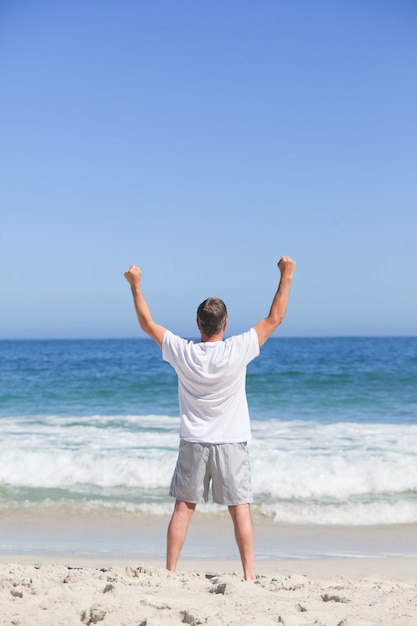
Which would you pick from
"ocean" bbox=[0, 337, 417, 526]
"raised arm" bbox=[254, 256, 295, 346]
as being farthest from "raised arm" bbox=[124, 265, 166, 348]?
"ocean" bbox=[0, 337, 417, 526]

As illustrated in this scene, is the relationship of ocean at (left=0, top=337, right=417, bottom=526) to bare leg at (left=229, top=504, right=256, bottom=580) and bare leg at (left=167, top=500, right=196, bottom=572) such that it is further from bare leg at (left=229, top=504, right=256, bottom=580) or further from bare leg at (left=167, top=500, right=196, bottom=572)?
bare leg at (left=167, top=500, right=196, bottom=572)

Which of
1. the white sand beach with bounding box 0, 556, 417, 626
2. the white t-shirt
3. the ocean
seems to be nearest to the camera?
the white sand beach with bounding box 0, 556, 417, 626

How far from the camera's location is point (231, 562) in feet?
18.0

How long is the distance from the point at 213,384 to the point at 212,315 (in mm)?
382

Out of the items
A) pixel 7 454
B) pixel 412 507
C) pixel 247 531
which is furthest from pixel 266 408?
pixel 247 531

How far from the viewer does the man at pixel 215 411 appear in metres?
3.85

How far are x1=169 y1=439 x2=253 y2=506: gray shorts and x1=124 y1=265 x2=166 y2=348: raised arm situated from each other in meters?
0.63

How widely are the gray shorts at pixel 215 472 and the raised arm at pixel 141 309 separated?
0.63 m

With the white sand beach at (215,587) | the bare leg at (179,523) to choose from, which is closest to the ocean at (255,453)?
the white sand beach at (215,587)

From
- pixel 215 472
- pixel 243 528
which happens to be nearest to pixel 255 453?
pixel 243 528

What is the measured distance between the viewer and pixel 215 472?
3.93 meters

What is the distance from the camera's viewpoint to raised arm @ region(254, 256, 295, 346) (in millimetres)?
Answer: 3969

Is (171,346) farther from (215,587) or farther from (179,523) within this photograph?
(215,587)

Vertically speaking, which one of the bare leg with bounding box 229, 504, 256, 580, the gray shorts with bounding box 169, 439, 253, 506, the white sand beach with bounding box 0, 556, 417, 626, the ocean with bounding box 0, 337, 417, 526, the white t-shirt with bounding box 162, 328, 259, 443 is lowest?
the ocean with bounding box 0, 337, 417, 526
